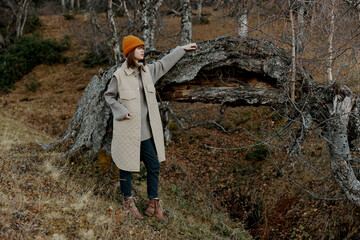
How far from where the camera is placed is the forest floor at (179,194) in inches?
136

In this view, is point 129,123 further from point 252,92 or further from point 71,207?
point 252,92

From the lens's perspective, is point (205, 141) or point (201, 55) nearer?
point (201, 55)

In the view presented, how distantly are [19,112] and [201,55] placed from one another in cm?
1114

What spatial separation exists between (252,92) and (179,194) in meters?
3.38

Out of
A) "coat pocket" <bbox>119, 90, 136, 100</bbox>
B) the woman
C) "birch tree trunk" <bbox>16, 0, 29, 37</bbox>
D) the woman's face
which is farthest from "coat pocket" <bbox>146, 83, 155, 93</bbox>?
"birch tree trunk" <bbox>16, 0, 29, 37</bbox>

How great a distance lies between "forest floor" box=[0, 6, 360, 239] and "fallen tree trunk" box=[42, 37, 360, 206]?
0.38 meters

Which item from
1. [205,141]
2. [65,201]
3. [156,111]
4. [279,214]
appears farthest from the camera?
[205,141]

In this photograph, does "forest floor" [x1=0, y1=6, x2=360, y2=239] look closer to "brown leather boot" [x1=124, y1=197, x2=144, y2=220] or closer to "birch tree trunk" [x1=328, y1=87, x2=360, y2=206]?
"brown leather boot" [x1=124, y1=197, x2=144, y2=220]

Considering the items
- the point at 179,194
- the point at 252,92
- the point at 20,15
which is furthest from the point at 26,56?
the point at 252,92

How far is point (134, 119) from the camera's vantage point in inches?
151

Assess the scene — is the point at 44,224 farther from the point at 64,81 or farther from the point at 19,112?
the point at 64,81

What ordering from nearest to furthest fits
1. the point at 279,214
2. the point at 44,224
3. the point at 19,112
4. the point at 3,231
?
the point at 3,231
the point at 44,224
the point at 279,214
the point at 19,112

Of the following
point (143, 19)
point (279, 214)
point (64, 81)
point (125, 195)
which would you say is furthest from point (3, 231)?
point (64, 81)

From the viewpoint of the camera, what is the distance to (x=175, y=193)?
A: 23.2ft
